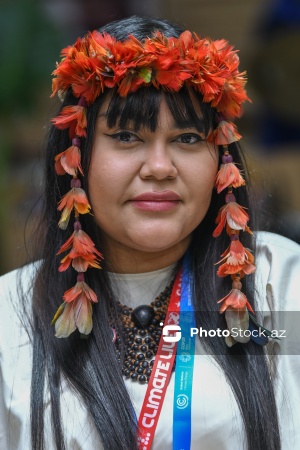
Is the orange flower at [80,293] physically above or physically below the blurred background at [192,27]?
below

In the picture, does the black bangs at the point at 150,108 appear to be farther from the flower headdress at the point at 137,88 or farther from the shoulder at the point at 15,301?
the shoulder at the point at 15,301

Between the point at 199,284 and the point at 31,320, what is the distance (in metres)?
0.41

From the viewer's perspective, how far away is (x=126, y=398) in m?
1.93

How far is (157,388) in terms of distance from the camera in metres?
1.93

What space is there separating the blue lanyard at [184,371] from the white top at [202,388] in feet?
0.05

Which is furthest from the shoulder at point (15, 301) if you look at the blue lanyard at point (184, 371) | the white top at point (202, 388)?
the blue lanyard at point (184, 371)

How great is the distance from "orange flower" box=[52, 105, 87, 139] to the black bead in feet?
1.41

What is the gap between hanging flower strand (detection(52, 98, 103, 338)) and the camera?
1.96 metres

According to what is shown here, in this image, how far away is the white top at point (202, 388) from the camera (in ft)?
6.20

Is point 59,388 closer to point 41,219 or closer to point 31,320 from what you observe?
point 31,320

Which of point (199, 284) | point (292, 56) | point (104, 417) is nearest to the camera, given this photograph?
point (104, 417)

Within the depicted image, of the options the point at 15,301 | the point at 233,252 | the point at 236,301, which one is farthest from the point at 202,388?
the point at 15,301

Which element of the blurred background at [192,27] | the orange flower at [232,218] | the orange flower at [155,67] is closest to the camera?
the orange flower at [155,67]

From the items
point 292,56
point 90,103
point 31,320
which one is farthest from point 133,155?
point 292,56
